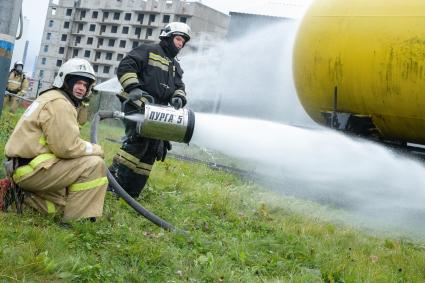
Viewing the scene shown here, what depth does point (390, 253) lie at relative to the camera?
13.7 ft

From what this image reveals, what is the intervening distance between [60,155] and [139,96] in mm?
1340

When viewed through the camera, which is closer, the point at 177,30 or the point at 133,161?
the point at 133,161

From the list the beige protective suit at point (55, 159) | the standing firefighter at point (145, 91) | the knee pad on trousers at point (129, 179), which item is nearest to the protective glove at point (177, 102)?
the standing firefighter at point (145, 91)

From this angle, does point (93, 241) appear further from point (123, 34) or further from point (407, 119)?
point (123, 34)

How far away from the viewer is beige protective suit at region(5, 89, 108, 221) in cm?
351

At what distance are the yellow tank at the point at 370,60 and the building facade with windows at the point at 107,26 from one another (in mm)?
52473

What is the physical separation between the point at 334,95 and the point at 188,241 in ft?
11.0

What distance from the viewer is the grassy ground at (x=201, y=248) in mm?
2859

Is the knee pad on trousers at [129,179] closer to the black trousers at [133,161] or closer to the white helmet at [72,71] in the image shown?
the black trousers at [133,161]

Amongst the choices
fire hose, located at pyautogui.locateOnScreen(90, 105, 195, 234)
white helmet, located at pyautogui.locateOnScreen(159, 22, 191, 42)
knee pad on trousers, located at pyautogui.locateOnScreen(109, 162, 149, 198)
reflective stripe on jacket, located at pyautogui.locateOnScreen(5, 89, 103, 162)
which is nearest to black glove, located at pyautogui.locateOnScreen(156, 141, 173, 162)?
knee pad on trousers, located at pyautogui.locateOnScreen(109, 162, 149, 198)

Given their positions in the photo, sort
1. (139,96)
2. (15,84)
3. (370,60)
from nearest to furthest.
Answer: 1. (139,96)
2. (370,60)
3. (15,84)

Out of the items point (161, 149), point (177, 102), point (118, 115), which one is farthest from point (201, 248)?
point (177, 102)

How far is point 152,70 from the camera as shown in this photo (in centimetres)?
510

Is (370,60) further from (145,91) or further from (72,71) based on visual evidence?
(72,71)
